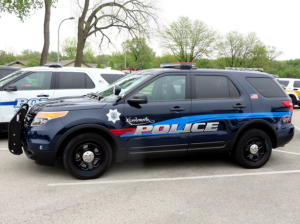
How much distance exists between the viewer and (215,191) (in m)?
4.34

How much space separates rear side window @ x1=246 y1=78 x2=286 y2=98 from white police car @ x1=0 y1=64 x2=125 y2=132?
405 cm

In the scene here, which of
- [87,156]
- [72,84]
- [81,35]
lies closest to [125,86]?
[87,156]

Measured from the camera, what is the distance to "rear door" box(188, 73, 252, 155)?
16.7 ft

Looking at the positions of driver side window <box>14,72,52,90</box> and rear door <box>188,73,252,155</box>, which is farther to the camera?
driver side window <box>14,72,52,90</box>

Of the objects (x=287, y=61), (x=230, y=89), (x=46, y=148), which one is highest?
(x=287, y=61)

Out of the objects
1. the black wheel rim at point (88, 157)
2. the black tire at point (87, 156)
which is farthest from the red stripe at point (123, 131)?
the black wheel rim at point (88, 157)

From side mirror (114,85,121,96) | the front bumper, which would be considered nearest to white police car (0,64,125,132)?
the front bumper

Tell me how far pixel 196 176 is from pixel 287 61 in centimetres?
10344

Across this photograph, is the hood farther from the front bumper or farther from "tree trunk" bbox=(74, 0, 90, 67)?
"tree trunk" bbox=(74, 0, 90, 67)

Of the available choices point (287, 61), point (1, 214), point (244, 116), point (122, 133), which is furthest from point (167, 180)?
point (287, 61)

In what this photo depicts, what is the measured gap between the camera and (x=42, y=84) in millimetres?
7555

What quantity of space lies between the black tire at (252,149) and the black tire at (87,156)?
2.27 meters

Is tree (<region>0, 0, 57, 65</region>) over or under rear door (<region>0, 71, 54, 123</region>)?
over

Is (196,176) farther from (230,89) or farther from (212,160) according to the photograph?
(230,89)
